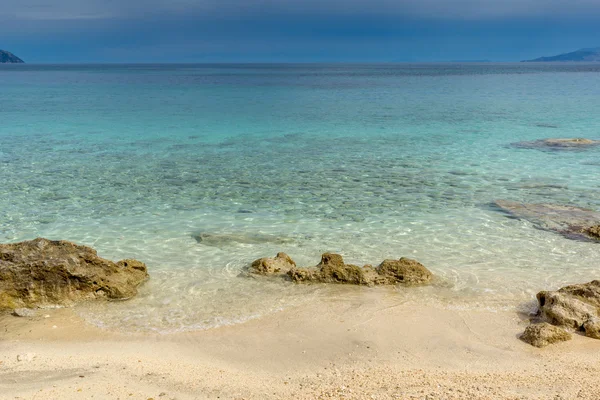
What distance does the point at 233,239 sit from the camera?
Answer: 31.0ft

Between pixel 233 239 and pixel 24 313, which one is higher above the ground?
pixel 233 239

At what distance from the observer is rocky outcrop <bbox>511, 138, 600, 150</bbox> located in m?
18.2

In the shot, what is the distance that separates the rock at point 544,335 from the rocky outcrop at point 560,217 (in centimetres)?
408

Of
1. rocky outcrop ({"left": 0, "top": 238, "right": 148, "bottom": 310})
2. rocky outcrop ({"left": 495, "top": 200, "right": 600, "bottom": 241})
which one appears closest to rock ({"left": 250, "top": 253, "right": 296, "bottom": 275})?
rocky outcrop ({"left": 0, "top": 238, "right": 148, "bottom": 310})

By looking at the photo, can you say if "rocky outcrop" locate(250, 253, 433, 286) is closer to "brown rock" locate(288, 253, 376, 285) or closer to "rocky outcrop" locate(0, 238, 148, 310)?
"brown rock" locate(288, 253, 376, 285)

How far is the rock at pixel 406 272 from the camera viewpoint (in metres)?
7.50

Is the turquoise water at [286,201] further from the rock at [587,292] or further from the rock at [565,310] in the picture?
the rock at [565,310]

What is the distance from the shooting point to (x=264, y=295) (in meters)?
7.21

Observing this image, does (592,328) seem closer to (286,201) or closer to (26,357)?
(26,357)

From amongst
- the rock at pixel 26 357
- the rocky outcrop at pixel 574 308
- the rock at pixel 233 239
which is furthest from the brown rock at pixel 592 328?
the rock at pixel 26 357

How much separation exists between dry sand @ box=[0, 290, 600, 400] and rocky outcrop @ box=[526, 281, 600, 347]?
22 cm

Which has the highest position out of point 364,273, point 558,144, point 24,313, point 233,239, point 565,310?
point 558,144

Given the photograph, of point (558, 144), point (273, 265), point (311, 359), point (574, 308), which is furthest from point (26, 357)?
point (558, 144)

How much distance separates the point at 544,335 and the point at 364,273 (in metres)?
2.58
